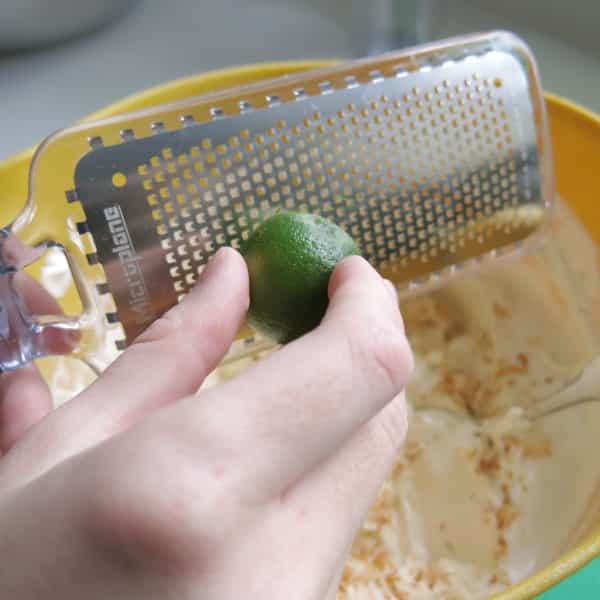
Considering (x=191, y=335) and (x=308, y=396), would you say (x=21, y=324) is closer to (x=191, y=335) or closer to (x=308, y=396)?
(x=191, y=335)

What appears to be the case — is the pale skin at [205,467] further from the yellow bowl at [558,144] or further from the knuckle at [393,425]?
the yellow bowl at [558,144]

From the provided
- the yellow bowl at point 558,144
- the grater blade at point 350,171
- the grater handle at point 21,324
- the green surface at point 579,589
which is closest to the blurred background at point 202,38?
the yellow bowl at point 558,144

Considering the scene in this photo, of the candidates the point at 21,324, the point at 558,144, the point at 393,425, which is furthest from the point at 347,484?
the point at 558,144

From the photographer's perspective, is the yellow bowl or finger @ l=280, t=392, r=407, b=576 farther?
the yellow bowl

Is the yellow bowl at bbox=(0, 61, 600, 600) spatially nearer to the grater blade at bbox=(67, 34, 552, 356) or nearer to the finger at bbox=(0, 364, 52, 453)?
the grater blade at bbox=(67, 34, 552, 356)

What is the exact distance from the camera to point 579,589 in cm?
84

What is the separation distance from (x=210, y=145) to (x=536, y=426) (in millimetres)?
671

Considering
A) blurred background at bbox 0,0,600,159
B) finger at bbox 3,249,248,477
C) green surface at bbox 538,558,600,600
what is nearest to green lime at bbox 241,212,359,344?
finger at bbox 3,249,248,477

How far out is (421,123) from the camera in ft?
2.96

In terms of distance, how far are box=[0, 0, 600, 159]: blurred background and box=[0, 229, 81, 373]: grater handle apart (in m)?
0.75

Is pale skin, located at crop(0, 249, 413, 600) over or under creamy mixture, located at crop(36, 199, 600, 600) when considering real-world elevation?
over

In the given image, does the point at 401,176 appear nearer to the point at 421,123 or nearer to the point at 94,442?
the point at 421,123

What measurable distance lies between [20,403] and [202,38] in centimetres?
123

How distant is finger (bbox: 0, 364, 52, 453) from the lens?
0.79m
